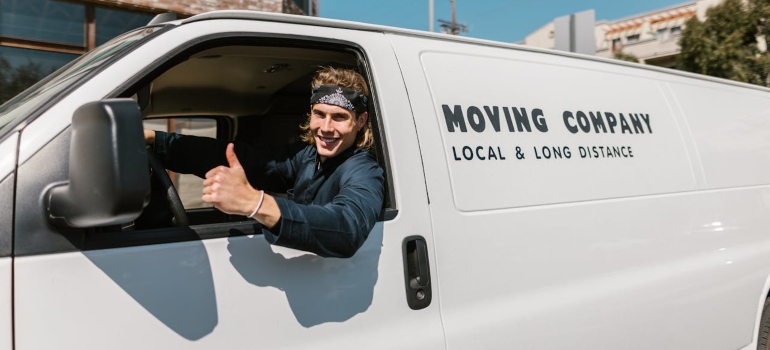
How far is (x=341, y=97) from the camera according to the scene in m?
2.00

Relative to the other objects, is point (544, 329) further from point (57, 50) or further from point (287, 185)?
point (57, 50)

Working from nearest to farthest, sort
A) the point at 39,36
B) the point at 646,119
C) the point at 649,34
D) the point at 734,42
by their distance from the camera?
the point at 646,119
the point at 39,36
the point at 734,42
the point at 649,34

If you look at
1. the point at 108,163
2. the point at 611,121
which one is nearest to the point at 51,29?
the point at 611,121

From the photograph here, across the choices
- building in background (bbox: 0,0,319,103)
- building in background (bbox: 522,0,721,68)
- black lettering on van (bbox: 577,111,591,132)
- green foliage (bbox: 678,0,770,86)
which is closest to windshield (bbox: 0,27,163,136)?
black lettering on van (bbox: 577,111,591,132)

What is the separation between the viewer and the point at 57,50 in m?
8.05

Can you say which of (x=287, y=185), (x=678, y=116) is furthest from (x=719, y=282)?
(x=287, y=185)

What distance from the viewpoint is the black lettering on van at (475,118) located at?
223 centimetres

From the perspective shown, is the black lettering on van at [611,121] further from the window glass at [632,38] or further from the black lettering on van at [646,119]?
the window glass at [632,38]

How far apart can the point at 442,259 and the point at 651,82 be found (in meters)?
1.84

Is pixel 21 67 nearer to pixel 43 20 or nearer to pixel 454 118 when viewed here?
pixel 43 20

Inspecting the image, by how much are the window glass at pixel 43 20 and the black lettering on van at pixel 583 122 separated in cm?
779

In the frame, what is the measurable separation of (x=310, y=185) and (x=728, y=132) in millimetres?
2621

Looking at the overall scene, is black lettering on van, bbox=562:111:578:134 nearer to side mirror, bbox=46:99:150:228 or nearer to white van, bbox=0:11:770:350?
white van, bbox=0:11:770:350

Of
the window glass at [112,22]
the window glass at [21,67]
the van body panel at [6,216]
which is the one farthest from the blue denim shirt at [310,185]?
the window glass at [112,22]
